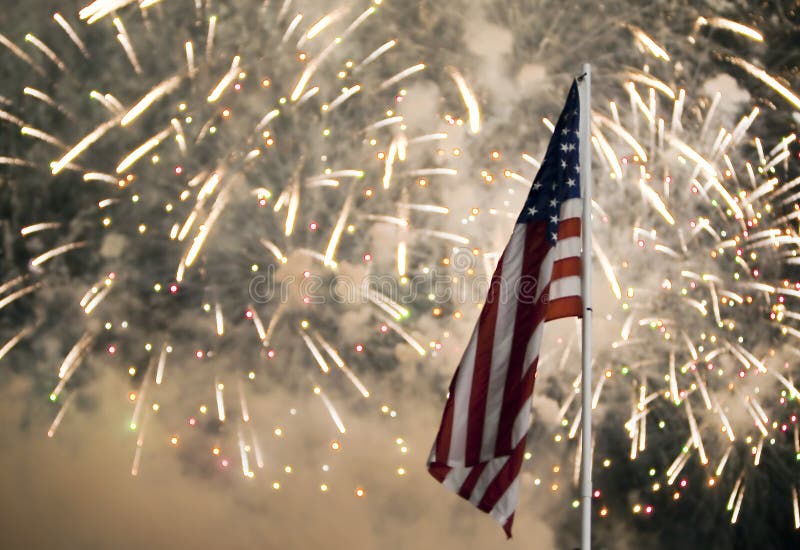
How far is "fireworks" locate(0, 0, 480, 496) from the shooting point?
998 cm

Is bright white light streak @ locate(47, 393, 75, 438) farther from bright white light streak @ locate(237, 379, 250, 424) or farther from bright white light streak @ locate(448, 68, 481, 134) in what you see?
bright white light streak @ locate(448, 68, 481, 134)

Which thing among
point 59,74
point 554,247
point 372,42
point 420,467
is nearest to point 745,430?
point 420,467

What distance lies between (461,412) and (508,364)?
36 centimetres

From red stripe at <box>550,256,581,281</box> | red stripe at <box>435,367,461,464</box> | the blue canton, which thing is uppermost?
the blue canton

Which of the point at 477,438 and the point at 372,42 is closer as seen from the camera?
the point at 477,438

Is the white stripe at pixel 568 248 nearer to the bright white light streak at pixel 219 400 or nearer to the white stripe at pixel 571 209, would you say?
the white stripe at pixel 571 209

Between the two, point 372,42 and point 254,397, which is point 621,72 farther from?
point 254,397

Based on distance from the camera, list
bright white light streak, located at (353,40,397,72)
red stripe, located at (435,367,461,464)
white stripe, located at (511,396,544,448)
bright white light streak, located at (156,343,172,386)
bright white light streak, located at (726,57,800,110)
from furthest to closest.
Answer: bright white light streak, located at (726,57,800,110)
bright white light streak, located at (353,40,397,72)
bright white light streak, located at (156,343,172,386)
red stripe, located at (435,367,461,464)
white stripe, located at (511,396,544,448)

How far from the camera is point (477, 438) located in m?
5.77

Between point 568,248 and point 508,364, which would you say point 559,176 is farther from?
point 508,364

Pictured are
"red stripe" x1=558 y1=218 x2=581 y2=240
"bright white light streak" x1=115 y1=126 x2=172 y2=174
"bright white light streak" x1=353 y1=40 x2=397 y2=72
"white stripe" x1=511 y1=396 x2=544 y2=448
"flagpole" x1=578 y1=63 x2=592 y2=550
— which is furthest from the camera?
"bright white light streak" x1=353 y1=40 x2=397 y2=72

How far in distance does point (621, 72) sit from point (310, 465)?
5.06 metres

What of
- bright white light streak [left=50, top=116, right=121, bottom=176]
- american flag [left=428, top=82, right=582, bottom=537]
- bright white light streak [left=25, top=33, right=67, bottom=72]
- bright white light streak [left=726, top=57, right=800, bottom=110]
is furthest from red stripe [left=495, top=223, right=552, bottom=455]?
bright white light streak [left=726, top=57, right=800, bottom=110]

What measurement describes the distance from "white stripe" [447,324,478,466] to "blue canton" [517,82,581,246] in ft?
2.42
